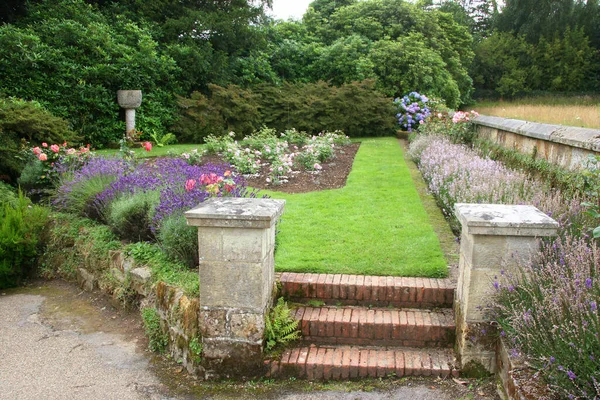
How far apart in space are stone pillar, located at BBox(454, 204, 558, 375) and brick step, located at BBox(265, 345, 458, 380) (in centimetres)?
19

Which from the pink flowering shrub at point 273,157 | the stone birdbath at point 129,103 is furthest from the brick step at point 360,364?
the stone birdbath at point 129,103

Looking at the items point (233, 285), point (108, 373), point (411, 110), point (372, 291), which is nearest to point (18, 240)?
point (108, 373)

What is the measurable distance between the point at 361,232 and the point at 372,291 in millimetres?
1476

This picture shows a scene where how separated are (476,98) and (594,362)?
33908mm

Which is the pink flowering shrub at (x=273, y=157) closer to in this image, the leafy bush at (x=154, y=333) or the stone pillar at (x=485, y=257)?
the leafy bush at (x=154, y=333)

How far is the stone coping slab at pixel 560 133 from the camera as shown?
5.04 meters

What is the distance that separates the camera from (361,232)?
5414mm

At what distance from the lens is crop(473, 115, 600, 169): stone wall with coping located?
5.18 m

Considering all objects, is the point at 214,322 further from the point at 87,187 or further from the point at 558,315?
the point at 87,187

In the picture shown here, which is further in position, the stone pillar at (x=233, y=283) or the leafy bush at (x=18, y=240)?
the leafy bush at (x=18, y=240)

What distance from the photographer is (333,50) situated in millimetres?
16906

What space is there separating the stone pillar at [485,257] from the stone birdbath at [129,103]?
10.3m

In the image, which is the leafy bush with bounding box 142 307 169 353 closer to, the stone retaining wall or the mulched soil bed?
the stone retaining wall

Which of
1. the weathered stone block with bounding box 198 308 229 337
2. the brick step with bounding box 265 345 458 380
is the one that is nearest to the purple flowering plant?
the brick step with bounding box 265 345 458 380
